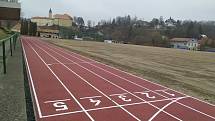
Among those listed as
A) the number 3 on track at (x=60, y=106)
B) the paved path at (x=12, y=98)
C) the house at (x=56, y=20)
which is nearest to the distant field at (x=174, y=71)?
the number 3 on track at (x=60, y=106)

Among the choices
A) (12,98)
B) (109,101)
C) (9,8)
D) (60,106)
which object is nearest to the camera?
(60,106)

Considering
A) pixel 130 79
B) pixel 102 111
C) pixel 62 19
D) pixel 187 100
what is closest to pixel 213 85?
pixel 130 79

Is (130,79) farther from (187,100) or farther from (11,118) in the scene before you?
(11,118)

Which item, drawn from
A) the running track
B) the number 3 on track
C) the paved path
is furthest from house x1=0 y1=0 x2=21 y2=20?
the number 3 on track

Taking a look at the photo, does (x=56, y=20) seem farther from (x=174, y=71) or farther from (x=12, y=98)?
(x=12, y=98)

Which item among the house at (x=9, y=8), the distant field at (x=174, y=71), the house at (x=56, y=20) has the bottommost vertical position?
the distant field at (x=174, y=71)

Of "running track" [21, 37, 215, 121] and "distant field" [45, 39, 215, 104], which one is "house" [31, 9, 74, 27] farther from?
"running track" [21, 37, 215, 121]

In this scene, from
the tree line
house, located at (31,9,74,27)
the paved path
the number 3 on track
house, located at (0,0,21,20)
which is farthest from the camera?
house, located at (31,9,74,27)

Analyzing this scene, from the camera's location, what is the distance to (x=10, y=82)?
33.2ft

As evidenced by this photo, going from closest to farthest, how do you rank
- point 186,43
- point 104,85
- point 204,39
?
point 104,85 → point 204,39 → point 186,43

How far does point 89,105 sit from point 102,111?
0.59 metres

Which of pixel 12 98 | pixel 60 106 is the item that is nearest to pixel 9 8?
pixel 12 98

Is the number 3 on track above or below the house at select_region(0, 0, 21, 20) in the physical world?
below

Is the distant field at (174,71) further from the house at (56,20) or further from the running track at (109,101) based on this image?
the house at (56,20)
